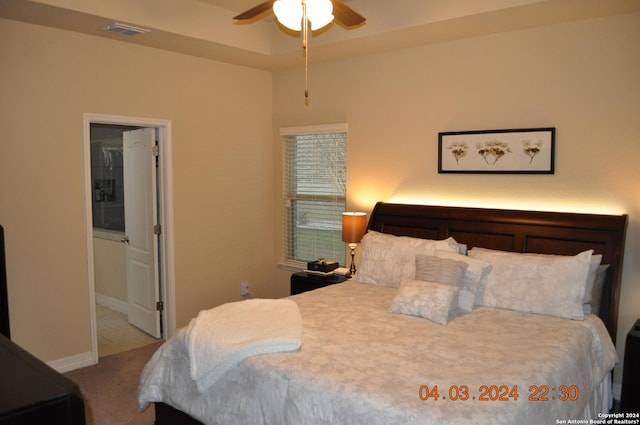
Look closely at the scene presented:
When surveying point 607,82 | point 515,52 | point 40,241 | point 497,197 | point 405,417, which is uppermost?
point 515,52

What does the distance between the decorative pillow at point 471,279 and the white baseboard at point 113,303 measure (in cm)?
391

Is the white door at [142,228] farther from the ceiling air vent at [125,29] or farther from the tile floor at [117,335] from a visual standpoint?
the ceiling air vent at [125,29]

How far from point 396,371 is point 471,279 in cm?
127

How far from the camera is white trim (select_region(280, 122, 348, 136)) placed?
468 centimetres

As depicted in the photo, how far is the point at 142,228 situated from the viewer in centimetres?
472

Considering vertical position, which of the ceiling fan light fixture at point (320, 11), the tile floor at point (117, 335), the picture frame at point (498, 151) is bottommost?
the tile floor at point (117, 335)

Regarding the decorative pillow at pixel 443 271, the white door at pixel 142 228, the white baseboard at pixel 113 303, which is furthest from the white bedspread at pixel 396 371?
the white baseboard at pixel 113 303

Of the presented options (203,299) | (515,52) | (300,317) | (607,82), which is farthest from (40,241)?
(607,82)

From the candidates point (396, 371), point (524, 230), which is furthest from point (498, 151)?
point (396, 371)

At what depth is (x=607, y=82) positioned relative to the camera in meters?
3.28

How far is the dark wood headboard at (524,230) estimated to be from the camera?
10.3 ft

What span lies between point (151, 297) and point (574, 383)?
3.69 meters

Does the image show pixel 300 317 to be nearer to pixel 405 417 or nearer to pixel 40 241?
pixel 405 417

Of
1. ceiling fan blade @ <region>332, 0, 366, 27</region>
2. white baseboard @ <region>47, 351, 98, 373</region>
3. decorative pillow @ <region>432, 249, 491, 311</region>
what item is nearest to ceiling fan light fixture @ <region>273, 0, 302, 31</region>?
ceiling fan blade @ <region>332, 0, 366, 27</region>
